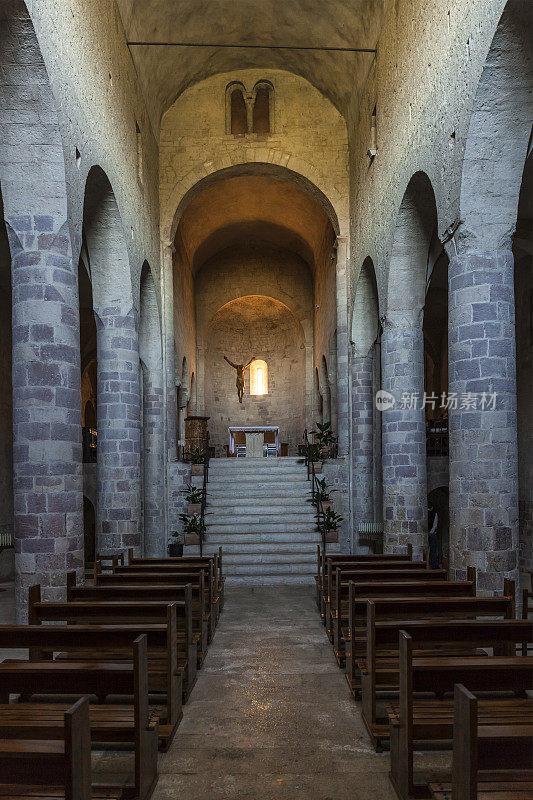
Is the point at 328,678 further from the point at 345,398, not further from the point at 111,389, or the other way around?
the point at 345,398

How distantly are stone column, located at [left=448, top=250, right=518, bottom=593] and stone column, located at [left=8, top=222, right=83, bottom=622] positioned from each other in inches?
169

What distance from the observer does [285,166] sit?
15.6m

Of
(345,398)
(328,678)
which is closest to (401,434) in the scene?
(345,398)

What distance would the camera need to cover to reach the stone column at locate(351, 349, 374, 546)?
Answer: 48.0 ft

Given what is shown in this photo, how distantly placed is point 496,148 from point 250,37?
30.4 ft

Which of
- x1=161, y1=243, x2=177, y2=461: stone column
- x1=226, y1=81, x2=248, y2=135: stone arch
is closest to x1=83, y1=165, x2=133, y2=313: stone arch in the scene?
x1=161, y1=243, x2=177, y2=461: stone column

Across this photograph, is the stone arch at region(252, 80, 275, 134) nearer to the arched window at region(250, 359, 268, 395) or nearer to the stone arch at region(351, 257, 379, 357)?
the stone arch at region(351, 257, 379, 357)

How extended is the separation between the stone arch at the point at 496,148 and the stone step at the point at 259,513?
7.82m

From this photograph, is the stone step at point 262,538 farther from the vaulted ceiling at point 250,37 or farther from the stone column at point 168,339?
the vaulted ceiling at point 250,37

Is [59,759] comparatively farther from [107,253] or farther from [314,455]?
[314,455]

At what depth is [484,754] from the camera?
2527 mm

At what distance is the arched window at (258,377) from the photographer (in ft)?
89.9

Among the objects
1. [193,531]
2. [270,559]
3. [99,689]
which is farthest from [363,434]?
[99,689]

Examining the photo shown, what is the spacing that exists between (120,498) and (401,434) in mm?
4890
